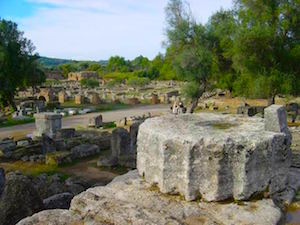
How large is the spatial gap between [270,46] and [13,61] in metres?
19.9

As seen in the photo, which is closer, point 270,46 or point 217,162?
point 217,162

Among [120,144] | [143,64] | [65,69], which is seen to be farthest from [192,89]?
[143,64]

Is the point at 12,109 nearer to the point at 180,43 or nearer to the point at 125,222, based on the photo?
the point at 180,43

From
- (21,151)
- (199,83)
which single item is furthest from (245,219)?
(199,83)

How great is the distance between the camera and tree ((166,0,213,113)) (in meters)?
22.6

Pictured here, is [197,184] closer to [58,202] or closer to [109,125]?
[58,202]

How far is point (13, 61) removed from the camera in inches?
1099

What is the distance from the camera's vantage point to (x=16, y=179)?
6543mm

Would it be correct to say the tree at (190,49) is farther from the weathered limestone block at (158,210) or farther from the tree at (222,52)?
the weathered limestone block at (158,210)

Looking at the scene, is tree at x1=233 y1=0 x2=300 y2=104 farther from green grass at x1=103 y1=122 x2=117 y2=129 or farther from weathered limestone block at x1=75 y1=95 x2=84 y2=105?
weathered limestone block at x1=75 y1=95 x2=84 y2=105

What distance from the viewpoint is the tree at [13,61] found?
26.8 meters

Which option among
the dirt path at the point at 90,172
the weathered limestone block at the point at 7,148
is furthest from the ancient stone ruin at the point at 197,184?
the weathered limestone block at the point at 7,148

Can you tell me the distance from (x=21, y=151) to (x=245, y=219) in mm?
11114

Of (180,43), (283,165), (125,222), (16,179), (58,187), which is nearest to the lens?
(125,222)
